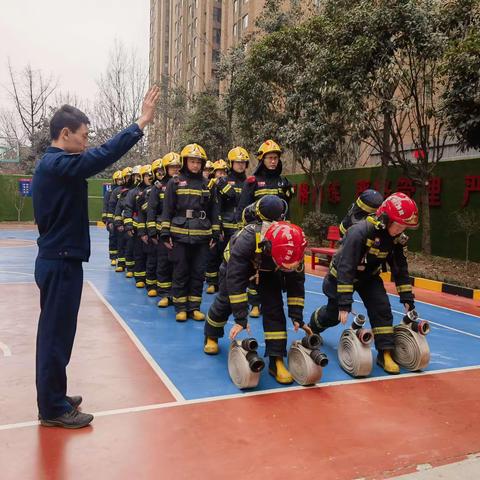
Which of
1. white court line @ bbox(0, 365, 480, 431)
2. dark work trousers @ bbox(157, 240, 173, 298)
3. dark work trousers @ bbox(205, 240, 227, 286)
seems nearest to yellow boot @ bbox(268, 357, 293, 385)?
white court line @ bbox(0, 365, 480, 431)

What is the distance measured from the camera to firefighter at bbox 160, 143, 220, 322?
261 inches

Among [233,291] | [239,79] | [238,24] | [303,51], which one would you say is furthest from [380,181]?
[238,24]

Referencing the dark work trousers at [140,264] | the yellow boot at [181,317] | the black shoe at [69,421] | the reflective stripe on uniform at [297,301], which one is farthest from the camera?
the dark work trousers at [140,264]

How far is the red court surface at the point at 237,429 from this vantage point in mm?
2916

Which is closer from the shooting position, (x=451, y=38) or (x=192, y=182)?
(x=192, y=182)

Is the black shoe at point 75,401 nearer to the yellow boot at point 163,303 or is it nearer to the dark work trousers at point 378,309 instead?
the dark work trousers at point 378,309

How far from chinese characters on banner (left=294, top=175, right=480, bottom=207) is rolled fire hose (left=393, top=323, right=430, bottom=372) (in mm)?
7654

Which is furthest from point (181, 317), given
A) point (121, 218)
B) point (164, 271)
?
point (121, 218)

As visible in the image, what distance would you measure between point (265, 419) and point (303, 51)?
44.8 ft

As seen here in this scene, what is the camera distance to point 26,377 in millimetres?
4367

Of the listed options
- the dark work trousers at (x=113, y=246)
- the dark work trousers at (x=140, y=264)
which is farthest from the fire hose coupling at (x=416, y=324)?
the dark work trousers at (x=113, y=246)

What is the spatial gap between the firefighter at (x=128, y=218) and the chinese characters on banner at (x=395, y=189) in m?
7.08

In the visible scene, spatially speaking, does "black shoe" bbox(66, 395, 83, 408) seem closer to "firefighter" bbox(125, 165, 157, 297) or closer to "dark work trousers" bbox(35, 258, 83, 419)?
"dark work trousers" bbox(35, 258, 83, 419)

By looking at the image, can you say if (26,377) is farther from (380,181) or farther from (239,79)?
(239,79)
